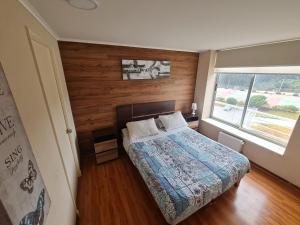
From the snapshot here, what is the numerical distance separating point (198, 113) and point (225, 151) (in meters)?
1.63

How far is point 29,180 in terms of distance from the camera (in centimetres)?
71

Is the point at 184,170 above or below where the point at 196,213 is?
above

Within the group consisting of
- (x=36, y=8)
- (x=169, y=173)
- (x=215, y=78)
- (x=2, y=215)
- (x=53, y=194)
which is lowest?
(x=169, y=173)

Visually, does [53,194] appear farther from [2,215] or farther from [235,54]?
[235,54]

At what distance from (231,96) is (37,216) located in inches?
143

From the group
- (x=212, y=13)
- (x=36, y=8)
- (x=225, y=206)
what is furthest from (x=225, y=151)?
(x=36, y=8)

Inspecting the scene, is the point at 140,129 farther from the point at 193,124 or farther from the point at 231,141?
the point at 231,141

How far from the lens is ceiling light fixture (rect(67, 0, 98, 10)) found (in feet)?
3.37

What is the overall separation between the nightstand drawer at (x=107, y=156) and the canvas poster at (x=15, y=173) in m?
1.81

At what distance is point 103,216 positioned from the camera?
5.60 ft

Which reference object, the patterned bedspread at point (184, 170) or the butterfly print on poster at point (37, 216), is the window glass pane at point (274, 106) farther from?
the butterfly print on poster at point (37, 216)

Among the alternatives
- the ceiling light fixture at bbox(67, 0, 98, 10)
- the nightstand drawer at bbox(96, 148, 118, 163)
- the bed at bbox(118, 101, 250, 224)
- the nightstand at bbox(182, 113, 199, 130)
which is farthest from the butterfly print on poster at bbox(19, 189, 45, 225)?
the nightstand at bbox(182, 113, 199, 130)

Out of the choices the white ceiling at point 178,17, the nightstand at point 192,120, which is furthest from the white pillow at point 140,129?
the white ceiling at point 178,17

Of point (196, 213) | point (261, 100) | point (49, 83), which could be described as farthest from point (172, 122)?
point (49, 83)
